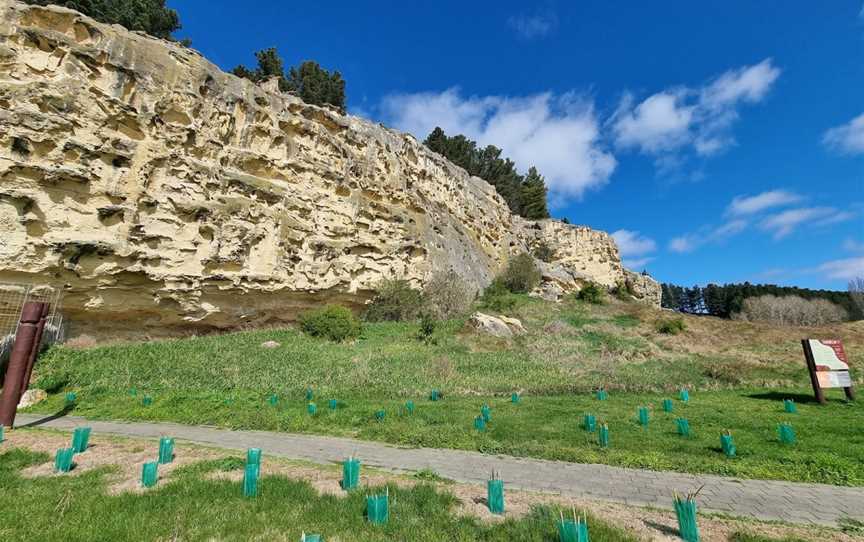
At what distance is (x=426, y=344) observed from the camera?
2083 centimetres

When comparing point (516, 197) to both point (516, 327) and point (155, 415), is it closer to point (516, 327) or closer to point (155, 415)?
point (516, 327)

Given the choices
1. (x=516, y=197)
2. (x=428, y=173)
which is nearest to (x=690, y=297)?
(x=516, y=197)

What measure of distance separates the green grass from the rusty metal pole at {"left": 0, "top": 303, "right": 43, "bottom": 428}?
5414mm

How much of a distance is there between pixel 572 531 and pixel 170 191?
2242 cm

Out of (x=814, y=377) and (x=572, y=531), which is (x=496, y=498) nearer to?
(x=572, y=531)

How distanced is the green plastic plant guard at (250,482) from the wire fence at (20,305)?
643 inches

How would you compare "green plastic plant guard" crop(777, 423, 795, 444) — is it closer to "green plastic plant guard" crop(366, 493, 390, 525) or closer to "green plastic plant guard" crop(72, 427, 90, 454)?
"green plastic plant guard" crop(366, 493, 390, 525)

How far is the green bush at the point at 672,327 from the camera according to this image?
26803 mm

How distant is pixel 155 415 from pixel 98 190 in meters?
12.5

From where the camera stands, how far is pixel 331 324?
22234 millimetres

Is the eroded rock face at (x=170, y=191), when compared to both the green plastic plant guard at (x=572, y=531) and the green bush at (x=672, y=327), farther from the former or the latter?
the green plastic plant guard at (x=572, y=531)

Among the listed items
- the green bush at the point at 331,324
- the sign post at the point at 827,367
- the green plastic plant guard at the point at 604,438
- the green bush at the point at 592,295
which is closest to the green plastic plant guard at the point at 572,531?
the green plastic plant guard at the point at 604,438

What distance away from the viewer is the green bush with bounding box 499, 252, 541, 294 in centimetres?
4172

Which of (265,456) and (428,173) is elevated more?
(428,173)
